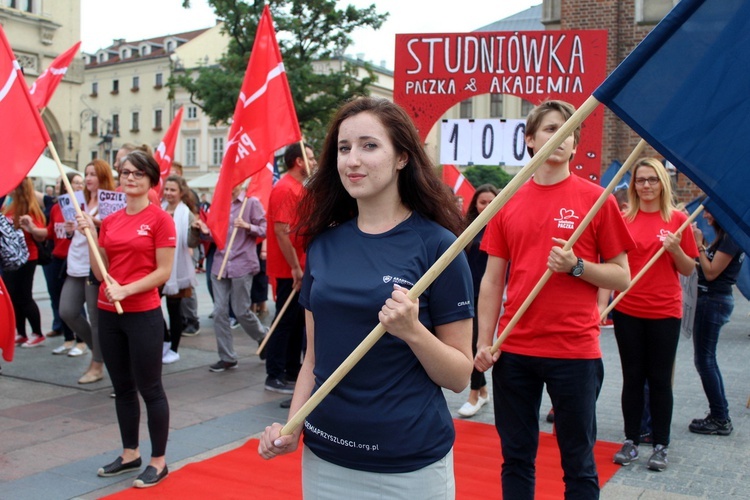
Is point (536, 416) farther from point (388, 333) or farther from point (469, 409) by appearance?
point (469, 409)

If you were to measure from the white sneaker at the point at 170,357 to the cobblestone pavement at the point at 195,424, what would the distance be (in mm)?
114

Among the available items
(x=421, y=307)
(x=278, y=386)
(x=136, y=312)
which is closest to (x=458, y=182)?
(x=278, y=386)

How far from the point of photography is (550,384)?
11.9ft

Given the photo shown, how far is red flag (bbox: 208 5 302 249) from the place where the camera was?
7684 mm

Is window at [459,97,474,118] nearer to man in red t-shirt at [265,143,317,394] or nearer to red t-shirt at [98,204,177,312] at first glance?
man in red t-shirt at [265,143,317,394]

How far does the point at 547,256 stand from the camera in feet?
12.0

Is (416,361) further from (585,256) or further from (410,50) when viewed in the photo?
(410,50)

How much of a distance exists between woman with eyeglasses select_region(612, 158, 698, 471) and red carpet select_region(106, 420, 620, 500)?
0.36 meters

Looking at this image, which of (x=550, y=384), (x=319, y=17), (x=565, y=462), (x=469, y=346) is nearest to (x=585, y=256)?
(x=550, y=384)

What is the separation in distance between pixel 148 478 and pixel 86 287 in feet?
11.1

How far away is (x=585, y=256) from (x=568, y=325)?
341 millimetres

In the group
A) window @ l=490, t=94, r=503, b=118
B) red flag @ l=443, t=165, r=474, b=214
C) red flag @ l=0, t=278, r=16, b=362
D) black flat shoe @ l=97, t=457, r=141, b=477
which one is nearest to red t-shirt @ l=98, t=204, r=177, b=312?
red flag @ l=0, t=278, r=16, b=362

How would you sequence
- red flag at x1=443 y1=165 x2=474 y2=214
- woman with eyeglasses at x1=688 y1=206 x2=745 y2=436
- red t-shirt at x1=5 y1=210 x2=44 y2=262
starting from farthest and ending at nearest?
red flag at x1=443 y1=165 x2=474 y2=214
red t-shirt at x1=5 y1=210 x2=44 y2=262
woman with eyeglasses at x1=688 y1=206 x2=745 y2=436

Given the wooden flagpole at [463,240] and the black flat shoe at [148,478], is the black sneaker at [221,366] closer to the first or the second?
the black flat shoe at [148,478]
